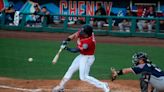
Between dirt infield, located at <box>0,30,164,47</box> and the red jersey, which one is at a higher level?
the red jersey

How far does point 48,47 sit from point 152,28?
19.4ft

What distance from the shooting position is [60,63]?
44.7 feet

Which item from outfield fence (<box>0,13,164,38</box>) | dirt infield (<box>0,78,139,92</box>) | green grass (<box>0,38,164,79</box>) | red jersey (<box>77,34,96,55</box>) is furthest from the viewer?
outfield fence (<box>0,13,164,38</box>)

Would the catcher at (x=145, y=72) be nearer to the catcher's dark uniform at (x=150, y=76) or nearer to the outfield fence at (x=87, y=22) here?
the catcher's dark uniform at (x=150, y=76)

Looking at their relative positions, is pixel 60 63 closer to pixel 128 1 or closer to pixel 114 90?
pixel 114 90

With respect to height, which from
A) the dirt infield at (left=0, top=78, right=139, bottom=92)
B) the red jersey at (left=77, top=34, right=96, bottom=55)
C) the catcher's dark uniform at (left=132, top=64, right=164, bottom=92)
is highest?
the red jersey at (left=77, top=34, right=96, bottom=55)

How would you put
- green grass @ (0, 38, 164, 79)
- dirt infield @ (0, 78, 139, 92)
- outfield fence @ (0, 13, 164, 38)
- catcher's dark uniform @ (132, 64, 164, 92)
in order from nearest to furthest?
catcher's dark uniform @ (132, 64, 164, 92)
dirt infield @ (0, 78, 139, 92)
green grass @ (0, 38, 164, 79)
outfield fence @ (0, 13, 164, 38)

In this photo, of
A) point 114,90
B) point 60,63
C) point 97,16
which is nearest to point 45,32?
point 97,16

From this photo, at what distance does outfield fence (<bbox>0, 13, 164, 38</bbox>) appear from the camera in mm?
21078

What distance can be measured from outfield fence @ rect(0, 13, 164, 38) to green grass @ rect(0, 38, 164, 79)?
3.03 m

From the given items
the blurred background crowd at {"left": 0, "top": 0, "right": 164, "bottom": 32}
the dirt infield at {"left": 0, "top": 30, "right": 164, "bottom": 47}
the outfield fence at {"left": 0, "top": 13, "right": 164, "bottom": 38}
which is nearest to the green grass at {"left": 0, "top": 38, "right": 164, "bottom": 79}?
the dirt infield at {"left": 0, "top": 30, "right": 164, "bottom": 47}

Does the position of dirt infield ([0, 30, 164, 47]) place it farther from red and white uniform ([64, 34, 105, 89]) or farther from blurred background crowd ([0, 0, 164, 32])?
red and white uniform ([64, 34, 105, 89])

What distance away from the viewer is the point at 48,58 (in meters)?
14.7

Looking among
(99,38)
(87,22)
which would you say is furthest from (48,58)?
(87,22)
